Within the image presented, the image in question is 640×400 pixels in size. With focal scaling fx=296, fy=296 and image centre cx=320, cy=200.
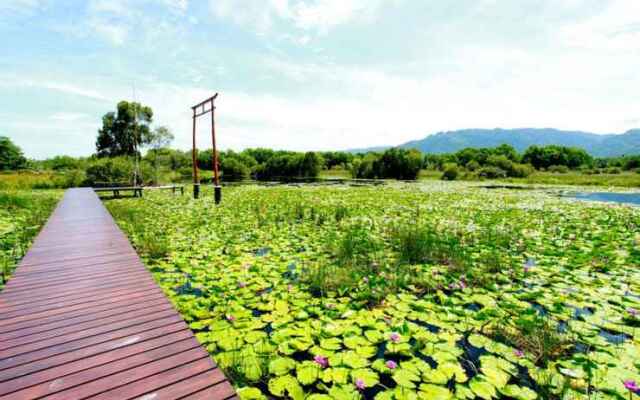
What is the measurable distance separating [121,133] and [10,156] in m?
36.4

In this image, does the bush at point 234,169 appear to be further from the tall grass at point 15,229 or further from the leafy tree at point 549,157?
the leafy tree at point 549,157

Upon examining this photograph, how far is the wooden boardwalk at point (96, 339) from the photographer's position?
5.70 feet

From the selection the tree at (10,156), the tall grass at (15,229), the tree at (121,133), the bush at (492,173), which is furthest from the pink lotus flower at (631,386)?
the tree at (10,156)

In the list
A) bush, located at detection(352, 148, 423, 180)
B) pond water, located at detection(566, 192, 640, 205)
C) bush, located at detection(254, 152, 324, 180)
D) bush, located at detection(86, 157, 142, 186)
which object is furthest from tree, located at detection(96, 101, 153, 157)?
pond water, located at detection(566, 192, 640, 205)

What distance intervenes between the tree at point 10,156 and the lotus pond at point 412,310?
2446 inches

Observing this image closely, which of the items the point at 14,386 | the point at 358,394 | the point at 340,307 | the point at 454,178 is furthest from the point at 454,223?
the point at 454,178

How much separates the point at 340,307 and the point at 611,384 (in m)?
2.23

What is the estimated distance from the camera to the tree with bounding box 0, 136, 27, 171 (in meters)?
47.5

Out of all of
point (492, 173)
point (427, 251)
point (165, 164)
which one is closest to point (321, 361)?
point (427, 251)

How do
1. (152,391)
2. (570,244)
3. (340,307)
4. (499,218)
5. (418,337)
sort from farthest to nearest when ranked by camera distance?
(499,218), (570,244), (340,307), (418,337), (152,391)

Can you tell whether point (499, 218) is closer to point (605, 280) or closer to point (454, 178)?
point (605, 280)

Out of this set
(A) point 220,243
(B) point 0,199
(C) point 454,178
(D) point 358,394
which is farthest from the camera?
(C) point 454,178

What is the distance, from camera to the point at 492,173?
39.3 m

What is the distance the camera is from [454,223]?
25.6 ft
